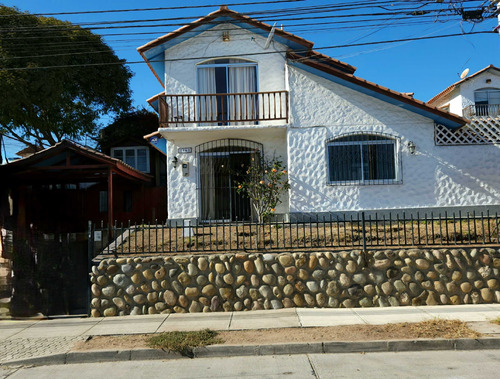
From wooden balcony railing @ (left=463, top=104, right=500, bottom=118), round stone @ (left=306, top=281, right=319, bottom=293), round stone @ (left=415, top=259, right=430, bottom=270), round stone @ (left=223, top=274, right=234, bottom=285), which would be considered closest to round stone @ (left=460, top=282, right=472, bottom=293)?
round stone @ (left=415, top=259, right=430, bottom=270)

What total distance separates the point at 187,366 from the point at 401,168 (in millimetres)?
9220

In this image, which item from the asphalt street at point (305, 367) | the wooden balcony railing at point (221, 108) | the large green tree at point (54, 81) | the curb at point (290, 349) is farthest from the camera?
the large green tree at point (54, 81)

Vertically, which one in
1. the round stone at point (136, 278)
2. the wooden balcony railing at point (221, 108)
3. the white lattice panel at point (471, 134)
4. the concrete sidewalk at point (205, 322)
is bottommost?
the concrete sidewalk at point (205, 322)

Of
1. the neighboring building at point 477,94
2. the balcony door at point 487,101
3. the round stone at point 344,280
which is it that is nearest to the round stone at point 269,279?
the round stone at point 344,280

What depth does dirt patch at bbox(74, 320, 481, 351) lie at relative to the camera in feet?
19.7

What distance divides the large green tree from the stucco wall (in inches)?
346

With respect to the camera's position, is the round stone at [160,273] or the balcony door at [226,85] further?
the balcony door at [226,85]

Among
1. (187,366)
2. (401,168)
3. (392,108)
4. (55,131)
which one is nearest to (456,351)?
(187,366)

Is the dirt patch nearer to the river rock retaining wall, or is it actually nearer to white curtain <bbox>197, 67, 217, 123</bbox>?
the river rock retaining wall

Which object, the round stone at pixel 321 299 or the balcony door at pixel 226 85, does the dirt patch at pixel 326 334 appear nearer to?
the round stone at pixel 321 299

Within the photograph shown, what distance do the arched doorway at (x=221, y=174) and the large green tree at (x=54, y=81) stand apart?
6299 millimetres

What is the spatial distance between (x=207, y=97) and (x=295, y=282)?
7.18 metres

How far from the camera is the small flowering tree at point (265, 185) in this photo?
1205cm

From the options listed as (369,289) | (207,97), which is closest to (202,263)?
(369,289)
